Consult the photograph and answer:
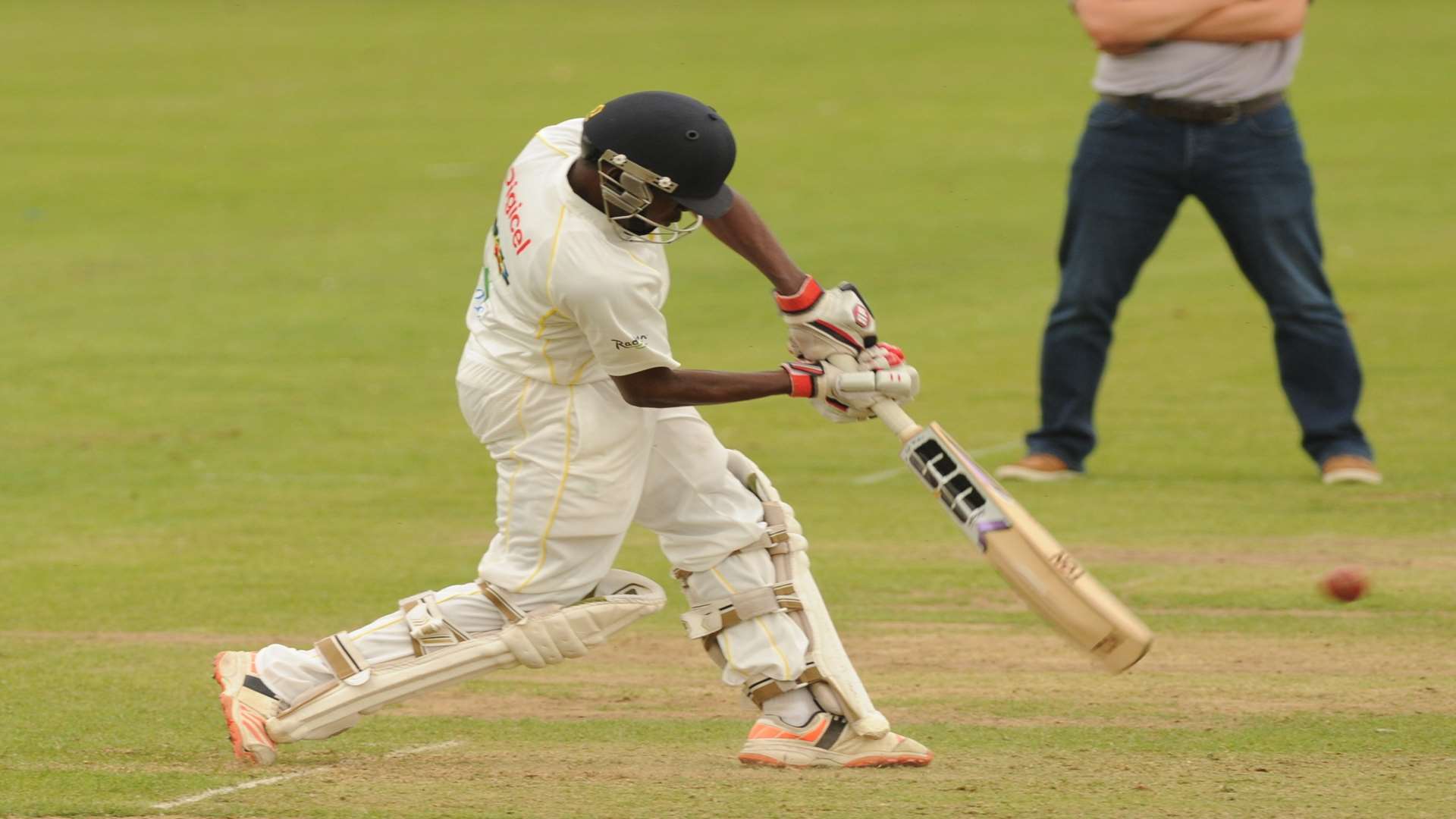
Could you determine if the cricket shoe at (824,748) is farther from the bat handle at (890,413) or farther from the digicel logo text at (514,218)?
the digicel logo text at (514,218)

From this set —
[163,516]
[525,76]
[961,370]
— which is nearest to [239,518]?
[163,516]

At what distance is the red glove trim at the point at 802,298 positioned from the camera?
581 cm

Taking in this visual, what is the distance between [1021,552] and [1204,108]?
4.60 m

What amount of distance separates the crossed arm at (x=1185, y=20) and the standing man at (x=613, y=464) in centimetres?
422

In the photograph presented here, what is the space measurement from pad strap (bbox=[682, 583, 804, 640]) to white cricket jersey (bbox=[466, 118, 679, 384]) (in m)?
0.70

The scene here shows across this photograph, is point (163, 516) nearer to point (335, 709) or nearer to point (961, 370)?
point (335, 709)

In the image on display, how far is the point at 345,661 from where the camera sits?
578 cm

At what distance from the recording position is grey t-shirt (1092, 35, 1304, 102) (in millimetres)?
9672

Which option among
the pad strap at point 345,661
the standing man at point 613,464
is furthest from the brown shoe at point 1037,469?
the pad strap at point 345,661

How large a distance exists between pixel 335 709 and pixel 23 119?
68.3 feet

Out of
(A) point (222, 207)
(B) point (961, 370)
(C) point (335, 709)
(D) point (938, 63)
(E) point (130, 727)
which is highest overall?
(C) point (335, 709)

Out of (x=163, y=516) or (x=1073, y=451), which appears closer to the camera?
(x=163, y=516)

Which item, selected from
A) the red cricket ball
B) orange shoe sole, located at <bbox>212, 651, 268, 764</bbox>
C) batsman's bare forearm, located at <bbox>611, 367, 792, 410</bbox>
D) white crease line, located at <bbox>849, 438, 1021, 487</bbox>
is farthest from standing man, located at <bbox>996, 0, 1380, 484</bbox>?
orange shoe sole, located at <bbox>212, 651, 268, 764</bbox>

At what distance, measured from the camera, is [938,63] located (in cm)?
3006
